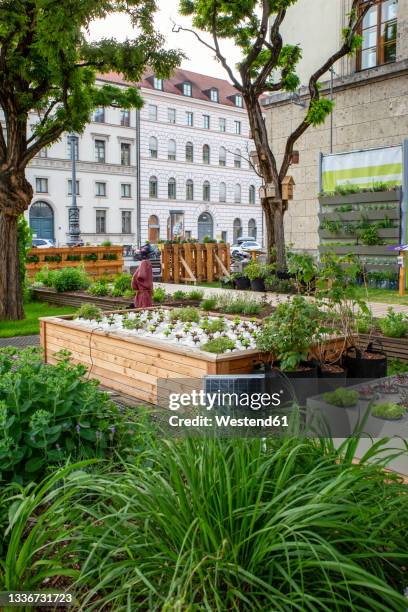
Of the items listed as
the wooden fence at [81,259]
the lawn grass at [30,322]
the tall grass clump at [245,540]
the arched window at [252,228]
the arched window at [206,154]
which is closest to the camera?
the tall grass clump at [245,540]

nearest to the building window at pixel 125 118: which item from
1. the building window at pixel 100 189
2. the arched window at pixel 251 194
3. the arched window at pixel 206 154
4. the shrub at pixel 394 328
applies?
the building window at pixel 100 189

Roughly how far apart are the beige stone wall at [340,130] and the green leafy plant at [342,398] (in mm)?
15552

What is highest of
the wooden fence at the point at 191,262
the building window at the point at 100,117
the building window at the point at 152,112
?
the building window at the point at 152,112

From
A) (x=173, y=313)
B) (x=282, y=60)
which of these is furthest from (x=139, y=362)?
(x=282, y=60)

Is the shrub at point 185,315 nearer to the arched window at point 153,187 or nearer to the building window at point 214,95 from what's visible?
the arched window at point 153,187

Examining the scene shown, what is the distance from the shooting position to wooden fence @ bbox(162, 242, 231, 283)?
2044 centimetres

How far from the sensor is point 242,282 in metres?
16.6

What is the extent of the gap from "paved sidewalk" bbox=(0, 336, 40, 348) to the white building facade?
1572 inches

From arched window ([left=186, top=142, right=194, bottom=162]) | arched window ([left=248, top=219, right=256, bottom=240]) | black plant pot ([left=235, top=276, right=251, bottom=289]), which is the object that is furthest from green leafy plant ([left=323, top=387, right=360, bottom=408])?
arched window ([left=248, top=219, right=256, bottom=240])

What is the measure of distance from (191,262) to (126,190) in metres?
40.4

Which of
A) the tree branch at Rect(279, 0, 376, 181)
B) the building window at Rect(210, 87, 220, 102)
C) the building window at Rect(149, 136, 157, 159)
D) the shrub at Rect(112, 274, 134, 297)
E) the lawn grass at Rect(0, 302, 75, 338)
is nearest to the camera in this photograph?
the lawn grass at Rect(0, 302, 75, 338)

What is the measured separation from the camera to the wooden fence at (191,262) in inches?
805

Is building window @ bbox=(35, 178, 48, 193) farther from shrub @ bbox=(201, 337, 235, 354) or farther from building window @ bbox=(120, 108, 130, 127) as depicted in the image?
shrub @ bbox=(201, 337, 235, 354)

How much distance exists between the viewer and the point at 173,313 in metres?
A: 8.83
